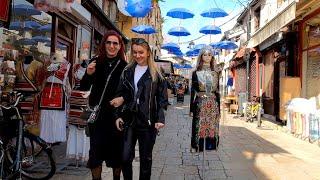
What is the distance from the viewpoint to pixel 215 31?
2559cm

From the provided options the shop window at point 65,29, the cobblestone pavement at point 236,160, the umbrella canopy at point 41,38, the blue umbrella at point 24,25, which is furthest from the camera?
the shop window at point 65,29

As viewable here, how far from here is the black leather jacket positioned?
4.59m

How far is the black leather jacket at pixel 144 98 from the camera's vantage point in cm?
459

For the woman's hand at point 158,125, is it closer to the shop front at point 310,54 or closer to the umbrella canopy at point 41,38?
the umbrella canopy at point 41,38

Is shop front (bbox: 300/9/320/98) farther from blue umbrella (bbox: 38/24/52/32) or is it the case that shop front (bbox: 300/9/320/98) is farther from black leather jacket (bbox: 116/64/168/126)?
black leather jacket (bbox: 116/64/168/126)

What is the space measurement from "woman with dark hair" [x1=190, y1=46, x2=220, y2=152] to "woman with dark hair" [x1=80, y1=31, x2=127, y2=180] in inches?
82.6

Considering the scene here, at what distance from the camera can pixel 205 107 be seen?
666cm

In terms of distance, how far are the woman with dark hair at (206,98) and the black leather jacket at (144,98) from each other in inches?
78.8

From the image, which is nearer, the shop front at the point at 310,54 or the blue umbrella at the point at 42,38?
the blue umbrella at the point at 42,38

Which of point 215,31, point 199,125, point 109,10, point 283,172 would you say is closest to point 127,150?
point 199,125

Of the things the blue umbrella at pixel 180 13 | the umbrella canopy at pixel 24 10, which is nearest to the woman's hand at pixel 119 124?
the umbrella canopy at pixel 24 10

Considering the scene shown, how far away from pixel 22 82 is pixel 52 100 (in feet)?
1.91

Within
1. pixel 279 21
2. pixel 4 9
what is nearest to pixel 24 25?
pixel 4 9

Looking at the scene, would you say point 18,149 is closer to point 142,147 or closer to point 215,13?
point 142,147
